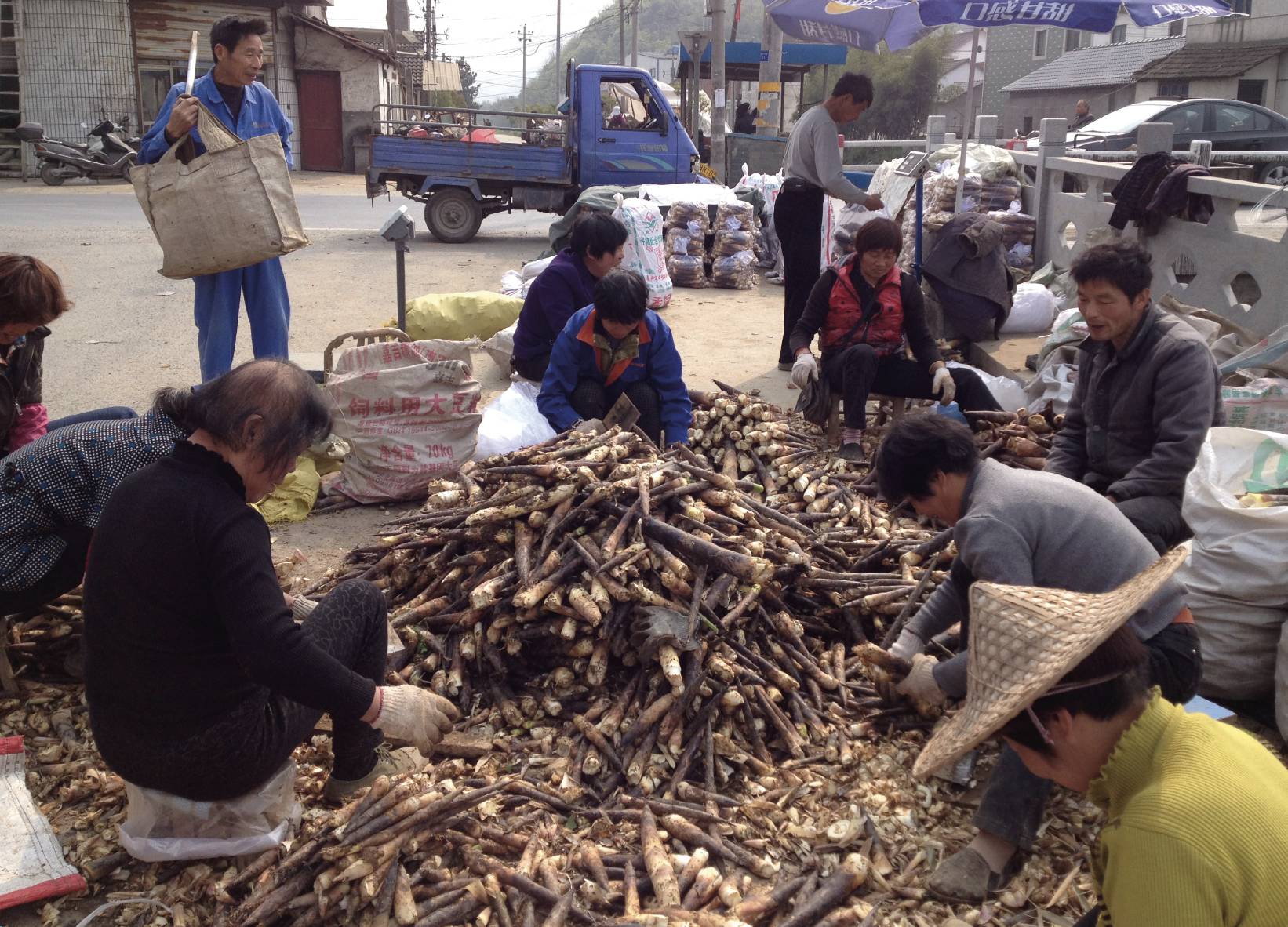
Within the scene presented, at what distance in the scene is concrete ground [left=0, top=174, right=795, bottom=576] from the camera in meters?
7.51

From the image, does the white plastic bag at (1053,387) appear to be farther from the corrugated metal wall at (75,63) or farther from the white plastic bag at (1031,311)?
the corrugated metal wall at (75,63)

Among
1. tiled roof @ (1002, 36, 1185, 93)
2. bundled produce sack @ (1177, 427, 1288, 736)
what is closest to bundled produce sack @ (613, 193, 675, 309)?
bundled produce sack @ (1177, 427, 1288, 736)

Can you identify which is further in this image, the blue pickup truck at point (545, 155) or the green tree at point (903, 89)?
the green tree at point (903, 89)

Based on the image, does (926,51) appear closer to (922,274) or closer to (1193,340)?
(922,274)

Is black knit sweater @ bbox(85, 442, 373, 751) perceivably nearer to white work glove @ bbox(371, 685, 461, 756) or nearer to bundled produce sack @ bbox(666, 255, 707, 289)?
white work glove @ bbox(371, 685, 461, 756)

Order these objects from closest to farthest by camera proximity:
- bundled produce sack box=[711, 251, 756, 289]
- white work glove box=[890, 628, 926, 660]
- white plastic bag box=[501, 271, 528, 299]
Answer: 1. white work glove box=[890, 628, 926, 660]
2. white plastic bag box=[501, 271, 528, 299]
3. bundled produce sack box=[711, 251, 756, 289]

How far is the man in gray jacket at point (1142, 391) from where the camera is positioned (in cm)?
374

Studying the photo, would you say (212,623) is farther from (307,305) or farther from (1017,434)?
(307,305)

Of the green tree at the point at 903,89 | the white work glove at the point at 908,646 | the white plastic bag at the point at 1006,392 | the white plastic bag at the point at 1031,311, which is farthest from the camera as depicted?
the green tree at the point at 903,89

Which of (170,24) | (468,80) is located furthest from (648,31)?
(170,24)

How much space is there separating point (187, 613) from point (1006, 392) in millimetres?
5301

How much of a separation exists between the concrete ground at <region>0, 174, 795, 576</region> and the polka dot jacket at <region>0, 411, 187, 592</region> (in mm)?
1420

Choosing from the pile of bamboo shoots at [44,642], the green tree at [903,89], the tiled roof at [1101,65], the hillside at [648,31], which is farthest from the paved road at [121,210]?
the hillside at [648,31]

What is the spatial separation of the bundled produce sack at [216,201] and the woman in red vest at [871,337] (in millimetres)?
3043
